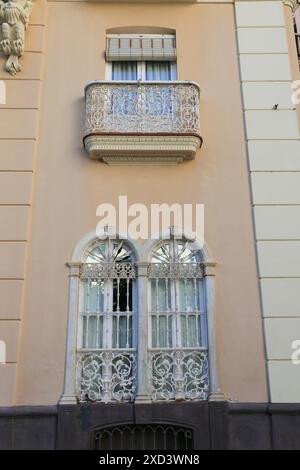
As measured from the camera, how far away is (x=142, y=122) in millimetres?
7395

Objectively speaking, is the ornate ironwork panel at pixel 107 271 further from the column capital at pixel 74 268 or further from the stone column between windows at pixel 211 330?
the stone column between windows at pixel 211 330

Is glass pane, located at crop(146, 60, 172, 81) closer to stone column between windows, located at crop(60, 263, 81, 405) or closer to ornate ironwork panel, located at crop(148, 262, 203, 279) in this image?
ornate ironwork panel, located at crop(148, 262, 203, 279)

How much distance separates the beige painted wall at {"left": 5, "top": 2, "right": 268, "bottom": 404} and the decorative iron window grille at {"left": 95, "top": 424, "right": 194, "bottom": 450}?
0.83 meters

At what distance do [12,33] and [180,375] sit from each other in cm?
626

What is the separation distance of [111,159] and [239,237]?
7.75 feet

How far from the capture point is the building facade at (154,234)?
20.5 feet

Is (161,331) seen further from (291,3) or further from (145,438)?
(291,3)

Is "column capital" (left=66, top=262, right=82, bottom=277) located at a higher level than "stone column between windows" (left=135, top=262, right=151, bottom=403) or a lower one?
higher

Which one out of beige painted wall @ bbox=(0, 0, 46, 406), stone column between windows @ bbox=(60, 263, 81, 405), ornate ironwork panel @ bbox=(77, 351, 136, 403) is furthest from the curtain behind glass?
ornate ironwork panel @ bbox=(77, 351, 136, 403)

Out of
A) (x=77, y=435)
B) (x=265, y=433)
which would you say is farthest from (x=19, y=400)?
(x=265, y=433)

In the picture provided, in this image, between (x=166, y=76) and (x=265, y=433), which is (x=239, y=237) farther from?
(x=166, y=76)

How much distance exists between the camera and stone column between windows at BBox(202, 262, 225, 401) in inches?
249

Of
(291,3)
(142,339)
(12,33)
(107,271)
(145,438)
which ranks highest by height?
(291,3)

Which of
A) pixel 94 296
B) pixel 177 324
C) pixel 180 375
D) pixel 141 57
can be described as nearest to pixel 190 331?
pixel 177 324
